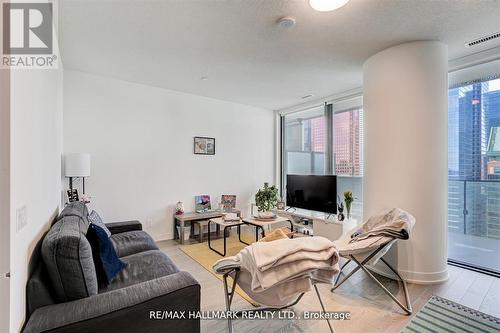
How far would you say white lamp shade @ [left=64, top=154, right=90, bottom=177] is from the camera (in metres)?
3.16

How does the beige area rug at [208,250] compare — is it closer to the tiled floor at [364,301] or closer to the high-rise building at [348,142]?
the tiled floor at [364,301]

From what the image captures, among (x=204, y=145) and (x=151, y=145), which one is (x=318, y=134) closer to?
(x=204, y=145)

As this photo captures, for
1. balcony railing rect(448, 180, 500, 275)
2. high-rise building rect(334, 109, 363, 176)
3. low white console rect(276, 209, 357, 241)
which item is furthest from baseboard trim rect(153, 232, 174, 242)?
balcony railing rect(448, 180, 500, 275)

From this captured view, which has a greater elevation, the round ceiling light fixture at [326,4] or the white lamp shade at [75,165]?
the round ceiling light fixture at [326,4]

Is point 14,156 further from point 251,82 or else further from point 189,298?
point 251,82

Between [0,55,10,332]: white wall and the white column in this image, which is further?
the white column

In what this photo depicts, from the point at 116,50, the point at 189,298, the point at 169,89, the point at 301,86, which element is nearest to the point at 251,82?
the point at 301,86

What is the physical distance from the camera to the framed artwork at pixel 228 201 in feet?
16.3

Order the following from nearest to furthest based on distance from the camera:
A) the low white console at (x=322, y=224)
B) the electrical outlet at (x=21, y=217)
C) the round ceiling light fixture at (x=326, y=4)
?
1. the electrical outlet at (x=21, y=217)
2. the round ceiling light fixture at (x=326, y=4)
3. the low white console at (x=322, y=224)

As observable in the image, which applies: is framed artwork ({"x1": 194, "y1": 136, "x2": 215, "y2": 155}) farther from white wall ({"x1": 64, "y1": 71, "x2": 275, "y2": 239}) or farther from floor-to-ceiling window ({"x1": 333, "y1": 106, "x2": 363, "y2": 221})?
floor-to-ceiling window ({"x1": 333, "y1": 106, "x2": 363, "y2": 221})

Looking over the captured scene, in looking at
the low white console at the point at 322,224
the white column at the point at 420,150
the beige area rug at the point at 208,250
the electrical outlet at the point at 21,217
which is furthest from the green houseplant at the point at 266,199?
the electrical outlet at the point at 21,217

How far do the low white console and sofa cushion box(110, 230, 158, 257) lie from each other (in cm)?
246

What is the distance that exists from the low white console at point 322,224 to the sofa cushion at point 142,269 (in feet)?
7.99

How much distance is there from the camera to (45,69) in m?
1.84
